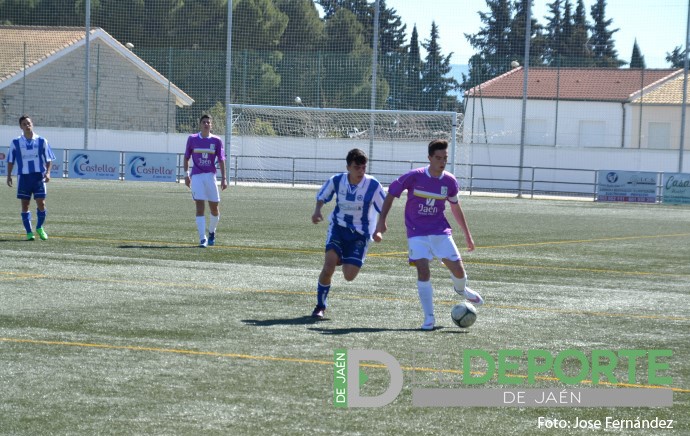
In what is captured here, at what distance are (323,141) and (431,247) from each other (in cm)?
3719

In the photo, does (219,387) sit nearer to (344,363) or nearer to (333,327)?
(344,363)

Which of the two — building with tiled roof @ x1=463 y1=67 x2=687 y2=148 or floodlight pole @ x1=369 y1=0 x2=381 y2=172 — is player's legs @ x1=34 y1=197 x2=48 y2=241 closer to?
floodlight pole @ x1=369 y1=0 x2=381 y2=172

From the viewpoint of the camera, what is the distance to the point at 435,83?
153 feet

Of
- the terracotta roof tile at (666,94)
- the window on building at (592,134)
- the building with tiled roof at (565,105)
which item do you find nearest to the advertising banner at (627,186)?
the building with tiled roof at (565,105)

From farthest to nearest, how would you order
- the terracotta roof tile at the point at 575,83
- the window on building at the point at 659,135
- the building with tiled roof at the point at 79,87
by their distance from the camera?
the window on building at the point at 659,135 < the building with tiled roof at the point at 79,87 < the terracotta roof tile at the point at 575,83

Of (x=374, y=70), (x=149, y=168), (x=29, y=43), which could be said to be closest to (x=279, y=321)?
(x=149, y=168)

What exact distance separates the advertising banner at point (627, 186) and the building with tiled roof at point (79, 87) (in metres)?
18.3

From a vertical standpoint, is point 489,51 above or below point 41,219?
above

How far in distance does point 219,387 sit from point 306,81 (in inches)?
1598

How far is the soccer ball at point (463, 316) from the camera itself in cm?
963

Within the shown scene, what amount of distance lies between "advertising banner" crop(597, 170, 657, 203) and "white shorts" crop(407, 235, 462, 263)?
30842 mm

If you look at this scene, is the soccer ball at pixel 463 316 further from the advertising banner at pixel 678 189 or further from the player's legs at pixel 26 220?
the advertising banner at pixel 678 189

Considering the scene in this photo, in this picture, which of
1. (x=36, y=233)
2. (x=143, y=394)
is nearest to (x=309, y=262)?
(x=36, y=233)

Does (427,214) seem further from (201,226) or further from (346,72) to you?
(346,72)
